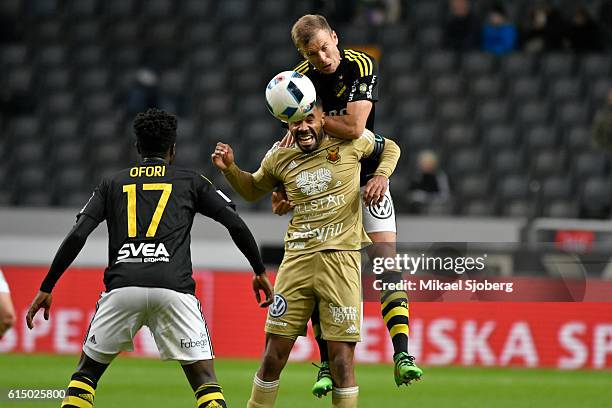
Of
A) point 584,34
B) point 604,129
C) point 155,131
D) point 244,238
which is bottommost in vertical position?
point 244,238

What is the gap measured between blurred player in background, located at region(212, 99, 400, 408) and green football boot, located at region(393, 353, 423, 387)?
280 mm

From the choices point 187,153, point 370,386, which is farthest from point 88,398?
point 187,153

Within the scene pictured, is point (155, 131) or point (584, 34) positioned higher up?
point (584, 34)

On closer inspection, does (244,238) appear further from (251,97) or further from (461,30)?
(461,30)

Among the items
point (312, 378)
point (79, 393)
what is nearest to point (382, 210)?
point (79, 393)

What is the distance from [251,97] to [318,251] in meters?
11.2

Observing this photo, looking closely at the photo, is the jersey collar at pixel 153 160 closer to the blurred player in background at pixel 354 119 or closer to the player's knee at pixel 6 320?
the blurred player in background at pixel 354 119

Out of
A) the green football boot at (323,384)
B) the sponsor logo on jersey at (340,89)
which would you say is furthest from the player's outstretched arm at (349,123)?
the green football boot at (323,384)

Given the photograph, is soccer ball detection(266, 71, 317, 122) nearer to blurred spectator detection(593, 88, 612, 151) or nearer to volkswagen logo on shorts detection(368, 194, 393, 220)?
volkswagen logo on shorts detection(368, 194, 393, 220)

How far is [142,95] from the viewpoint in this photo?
17438 mm

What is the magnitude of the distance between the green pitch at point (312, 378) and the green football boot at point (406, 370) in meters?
2.55

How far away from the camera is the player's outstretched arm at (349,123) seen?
714 cm

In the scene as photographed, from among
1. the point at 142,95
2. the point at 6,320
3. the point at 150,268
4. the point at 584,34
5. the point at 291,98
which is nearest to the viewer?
the point at 6,320

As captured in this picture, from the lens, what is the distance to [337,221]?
281 inches
